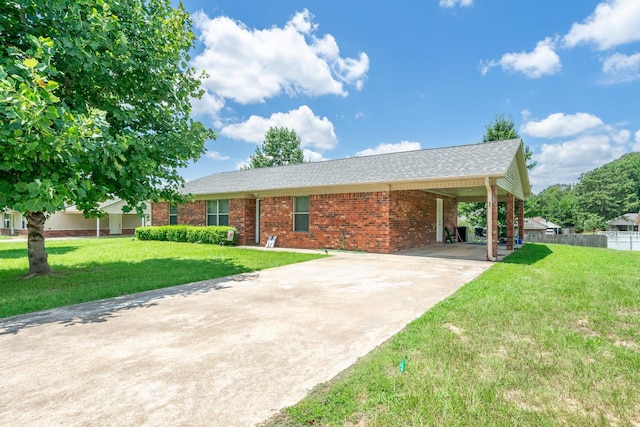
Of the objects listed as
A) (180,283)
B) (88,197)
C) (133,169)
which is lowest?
(180,283)

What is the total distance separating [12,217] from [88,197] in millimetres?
32531

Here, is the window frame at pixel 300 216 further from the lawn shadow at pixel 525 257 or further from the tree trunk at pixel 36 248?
the tree trunk at pixel 36 248

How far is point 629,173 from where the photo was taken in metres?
67.6

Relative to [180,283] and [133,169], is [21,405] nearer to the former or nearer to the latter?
[180,283]

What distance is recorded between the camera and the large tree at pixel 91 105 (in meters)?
4.73

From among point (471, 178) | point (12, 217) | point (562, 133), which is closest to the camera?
point (471, 178)

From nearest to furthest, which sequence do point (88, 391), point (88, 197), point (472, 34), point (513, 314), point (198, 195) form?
point (88, 391)
point (513, 314)
point (88, 197)
point (472, 34)
point (198, 195)

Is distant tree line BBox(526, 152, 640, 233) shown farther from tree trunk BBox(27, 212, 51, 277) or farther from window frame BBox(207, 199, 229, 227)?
tree trunk BBox(27, 212, 51, 277)

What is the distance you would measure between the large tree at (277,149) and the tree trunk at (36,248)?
37.9 m

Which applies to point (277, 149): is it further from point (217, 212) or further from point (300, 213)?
point (300, 213)

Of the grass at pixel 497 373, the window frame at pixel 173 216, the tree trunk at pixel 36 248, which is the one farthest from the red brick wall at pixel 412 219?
the window frame at pixel 173 216

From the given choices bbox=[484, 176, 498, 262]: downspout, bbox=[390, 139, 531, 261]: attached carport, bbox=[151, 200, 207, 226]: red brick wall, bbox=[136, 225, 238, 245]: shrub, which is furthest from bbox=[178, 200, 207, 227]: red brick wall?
bbox=[484, 176, 498, 262]: downspout

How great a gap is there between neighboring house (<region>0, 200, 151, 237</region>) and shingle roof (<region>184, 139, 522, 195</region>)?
37.5ft

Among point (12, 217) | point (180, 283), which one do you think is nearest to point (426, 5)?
point (180, 283)
